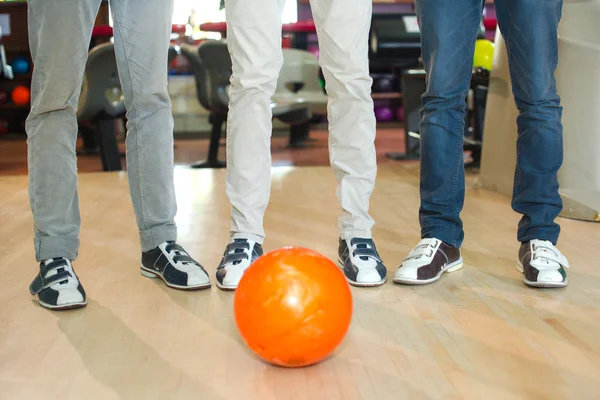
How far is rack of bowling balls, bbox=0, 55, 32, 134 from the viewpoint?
6309 millimetres

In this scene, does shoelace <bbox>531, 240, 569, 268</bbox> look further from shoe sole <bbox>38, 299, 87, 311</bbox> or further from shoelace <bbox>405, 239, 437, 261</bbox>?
shoe sole <bbox>38, 299, 87, 311</bbox>

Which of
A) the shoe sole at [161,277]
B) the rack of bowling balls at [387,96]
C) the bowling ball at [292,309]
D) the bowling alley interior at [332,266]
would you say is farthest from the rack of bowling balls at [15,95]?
the bowling ball at [292,309]

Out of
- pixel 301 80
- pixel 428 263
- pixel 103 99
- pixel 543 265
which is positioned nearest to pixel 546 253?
pixel 543 265

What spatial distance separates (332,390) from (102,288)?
779mm

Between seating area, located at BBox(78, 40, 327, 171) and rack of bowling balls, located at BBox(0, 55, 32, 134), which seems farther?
rack of bowling balls, located at BBox(0, 55, 32, 134)

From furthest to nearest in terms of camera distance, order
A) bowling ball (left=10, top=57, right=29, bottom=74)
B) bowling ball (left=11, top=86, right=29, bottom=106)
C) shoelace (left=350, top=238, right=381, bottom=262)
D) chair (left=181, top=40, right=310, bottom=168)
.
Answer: bowling ball (left=10, top=57, right=29, bottom=74)
bowling ball (left=11, top=86, right=29, bottom=106)
chair (left=181, top=40, right=310, bottom=168)
shoelace (left=350, top=238, right=381, bottom=262)

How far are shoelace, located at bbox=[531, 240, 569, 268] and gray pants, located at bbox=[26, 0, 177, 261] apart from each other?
2.83 ft

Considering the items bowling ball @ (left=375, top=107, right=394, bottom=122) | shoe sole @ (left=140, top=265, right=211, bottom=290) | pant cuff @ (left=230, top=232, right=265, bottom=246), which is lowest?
bowling ball @ (left=375, top=107, right=394, bottom=122)

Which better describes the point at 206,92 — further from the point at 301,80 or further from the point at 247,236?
the point at 247,236

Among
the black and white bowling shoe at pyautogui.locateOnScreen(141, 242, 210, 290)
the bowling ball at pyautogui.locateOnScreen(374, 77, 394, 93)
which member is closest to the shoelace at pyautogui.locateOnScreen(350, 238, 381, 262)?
the black and white bowling shoe at pyautogui.locateOnScreen(141, 242, 210, 290)

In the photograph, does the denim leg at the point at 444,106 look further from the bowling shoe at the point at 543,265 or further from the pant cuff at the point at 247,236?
the pant cuff at the point at 247,236

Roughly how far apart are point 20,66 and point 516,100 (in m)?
5.84

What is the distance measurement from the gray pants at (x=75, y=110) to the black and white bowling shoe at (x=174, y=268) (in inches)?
2.2

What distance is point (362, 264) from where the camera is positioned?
5.52 feet
